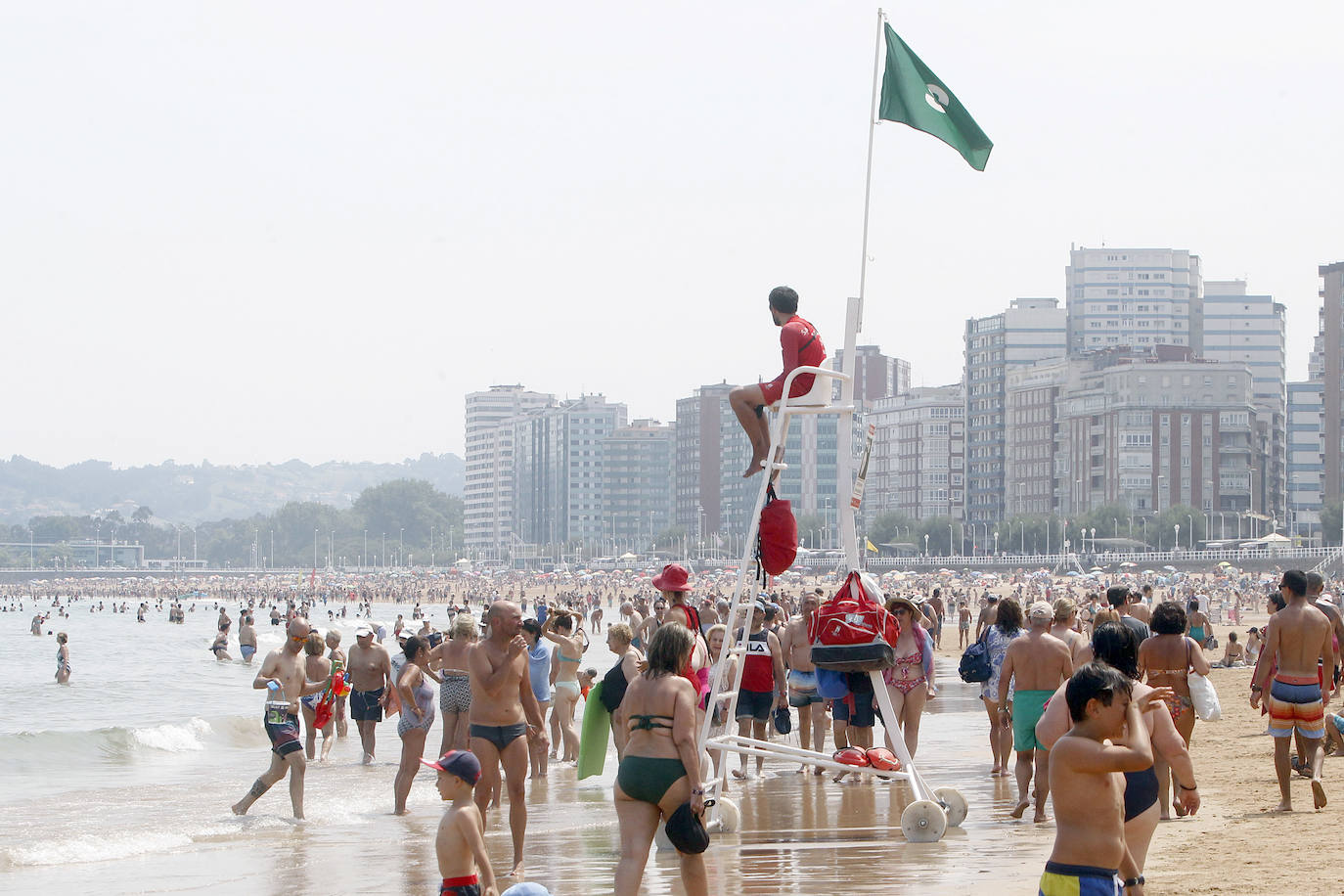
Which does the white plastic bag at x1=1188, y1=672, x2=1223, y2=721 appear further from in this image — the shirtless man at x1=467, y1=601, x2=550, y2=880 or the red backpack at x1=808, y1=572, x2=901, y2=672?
the shirtless man at x1=467, y1=601, x2=550, y2=880

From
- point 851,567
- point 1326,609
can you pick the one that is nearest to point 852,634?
point 851,567

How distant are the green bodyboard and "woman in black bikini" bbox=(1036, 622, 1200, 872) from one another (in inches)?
125

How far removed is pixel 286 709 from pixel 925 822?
4.68 metres

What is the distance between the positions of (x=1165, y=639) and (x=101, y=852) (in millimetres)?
7170

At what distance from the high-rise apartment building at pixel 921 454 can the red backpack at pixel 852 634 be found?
149m

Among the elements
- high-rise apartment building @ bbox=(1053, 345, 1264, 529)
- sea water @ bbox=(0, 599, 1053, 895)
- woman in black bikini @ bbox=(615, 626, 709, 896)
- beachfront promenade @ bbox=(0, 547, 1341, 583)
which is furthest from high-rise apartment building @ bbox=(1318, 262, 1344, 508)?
woman in black bikini @ bbox=(615, 626, 709, 896)

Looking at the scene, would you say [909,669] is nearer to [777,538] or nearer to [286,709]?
[777,538]

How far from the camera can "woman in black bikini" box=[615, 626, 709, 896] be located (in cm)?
618

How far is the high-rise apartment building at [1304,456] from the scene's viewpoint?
138 m

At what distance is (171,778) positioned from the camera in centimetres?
1622

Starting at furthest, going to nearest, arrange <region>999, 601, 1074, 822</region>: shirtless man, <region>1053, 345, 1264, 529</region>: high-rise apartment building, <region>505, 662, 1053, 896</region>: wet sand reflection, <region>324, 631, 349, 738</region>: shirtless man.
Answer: <region>1053, 345, 1264, 529</region>: high-rise apartment building
<region>324, 631, 349, 738</region>: shirtless man
<region>999, 601, 1074, 822</region>: shirtless man
<region>505, 662, 1053, 896</region>: wet sand reflection

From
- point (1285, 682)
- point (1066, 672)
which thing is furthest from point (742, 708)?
point (1285, 682)

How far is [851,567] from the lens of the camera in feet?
28.5

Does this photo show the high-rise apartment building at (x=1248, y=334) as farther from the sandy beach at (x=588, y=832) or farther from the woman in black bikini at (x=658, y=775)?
the woman in black bikini at (x=658, y=775)
